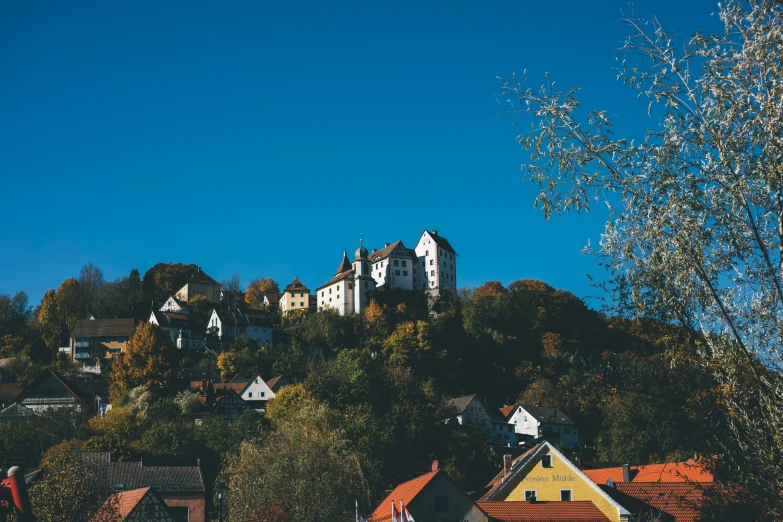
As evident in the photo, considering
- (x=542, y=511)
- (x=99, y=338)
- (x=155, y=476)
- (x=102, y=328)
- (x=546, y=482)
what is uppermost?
(x=102, y=328)

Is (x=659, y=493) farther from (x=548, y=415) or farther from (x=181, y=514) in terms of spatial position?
(x=548, y=415)

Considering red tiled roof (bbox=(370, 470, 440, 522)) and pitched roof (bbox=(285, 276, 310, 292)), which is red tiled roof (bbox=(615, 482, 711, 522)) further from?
pitched roof (bbox=(285, 276, 310, 292))

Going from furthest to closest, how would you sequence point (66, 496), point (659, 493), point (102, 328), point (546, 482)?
point (102, 328), point (546, 482), point (659, 493), point (66, 496)

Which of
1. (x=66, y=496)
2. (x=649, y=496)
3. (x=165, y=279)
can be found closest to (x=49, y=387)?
(x=165, y=279)

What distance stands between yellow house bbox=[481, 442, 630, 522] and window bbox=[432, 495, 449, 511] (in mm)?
4398

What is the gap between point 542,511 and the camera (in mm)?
35719

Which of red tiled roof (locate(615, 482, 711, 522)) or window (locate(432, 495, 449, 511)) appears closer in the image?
red tiled roof (locate(615, 482, 711, 522))

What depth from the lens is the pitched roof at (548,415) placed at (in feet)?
301

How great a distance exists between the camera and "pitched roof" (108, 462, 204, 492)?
48875mm

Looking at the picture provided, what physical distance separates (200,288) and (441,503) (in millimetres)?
102926

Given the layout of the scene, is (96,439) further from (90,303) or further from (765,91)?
(90,303)

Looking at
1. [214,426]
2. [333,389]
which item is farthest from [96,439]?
[333,389]

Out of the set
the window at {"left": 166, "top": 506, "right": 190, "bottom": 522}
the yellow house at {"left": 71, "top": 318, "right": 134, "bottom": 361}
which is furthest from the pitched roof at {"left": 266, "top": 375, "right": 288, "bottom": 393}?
the window at {"left": 166, "top": 506, "right": 190, "bottom": 522}

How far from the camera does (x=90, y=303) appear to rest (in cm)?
12331
